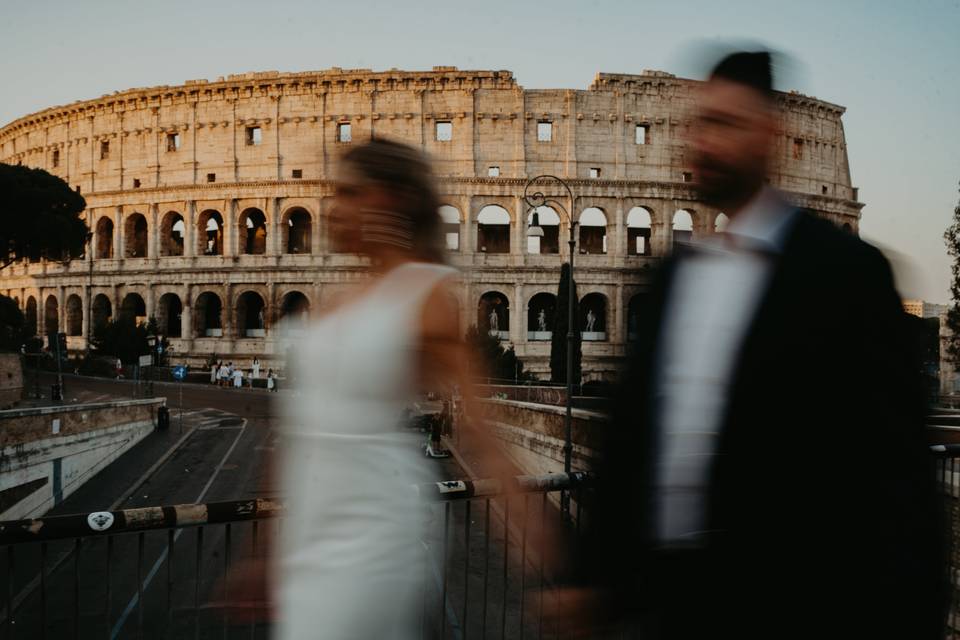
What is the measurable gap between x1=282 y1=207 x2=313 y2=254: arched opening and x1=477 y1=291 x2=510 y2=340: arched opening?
34.2 feet

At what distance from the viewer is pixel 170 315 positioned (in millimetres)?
44969

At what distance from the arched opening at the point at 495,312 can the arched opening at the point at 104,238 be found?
23.2 m

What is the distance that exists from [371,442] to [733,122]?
3.97 feet

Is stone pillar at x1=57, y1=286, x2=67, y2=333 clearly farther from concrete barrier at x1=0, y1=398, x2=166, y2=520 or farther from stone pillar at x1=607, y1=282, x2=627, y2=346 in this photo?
stone pillar at x1=607, y1=282, x2=627, y2=346

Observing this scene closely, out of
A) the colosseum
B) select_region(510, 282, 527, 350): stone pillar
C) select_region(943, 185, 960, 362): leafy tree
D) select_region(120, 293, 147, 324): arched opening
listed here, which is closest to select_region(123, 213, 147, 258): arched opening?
the colosseum

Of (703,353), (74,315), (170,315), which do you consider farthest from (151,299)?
(703,353)

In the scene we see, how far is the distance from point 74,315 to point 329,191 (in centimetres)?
1997

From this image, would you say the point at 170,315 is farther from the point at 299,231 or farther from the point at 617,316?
the point at 617,316

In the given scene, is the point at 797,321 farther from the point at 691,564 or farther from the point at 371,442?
the point at 371,442

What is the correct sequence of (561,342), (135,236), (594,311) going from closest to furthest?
(561,342) → (594,311) → (135,236)

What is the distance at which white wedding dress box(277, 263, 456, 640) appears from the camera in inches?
73.5

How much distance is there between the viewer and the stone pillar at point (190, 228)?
3991 cm

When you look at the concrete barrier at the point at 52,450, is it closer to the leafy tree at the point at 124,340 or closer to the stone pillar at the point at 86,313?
the leafy tree at the point at 124,340

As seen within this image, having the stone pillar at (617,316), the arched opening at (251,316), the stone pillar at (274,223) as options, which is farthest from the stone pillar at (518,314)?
the arched opening at (251,316)
